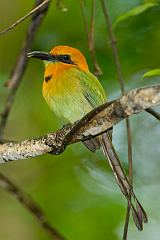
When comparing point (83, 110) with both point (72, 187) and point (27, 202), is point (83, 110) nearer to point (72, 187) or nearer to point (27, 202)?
point (27, 202)

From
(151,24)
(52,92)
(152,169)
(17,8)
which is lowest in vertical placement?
(152,169)

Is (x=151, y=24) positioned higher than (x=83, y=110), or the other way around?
(x=83, y=110)

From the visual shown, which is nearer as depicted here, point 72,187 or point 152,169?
→ point 72,187

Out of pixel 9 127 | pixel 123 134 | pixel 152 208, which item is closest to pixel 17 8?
pixel 9 127

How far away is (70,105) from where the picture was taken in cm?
353

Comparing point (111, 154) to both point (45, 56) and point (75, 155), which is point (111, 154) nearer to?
point (45, 56)

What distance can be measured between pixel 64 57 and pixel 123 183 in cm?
106

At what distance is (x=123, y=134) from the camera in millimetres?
5926

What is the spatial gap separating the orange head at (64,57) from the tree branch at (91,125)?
0.99 metres

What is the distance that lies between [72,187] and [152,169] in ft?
3.16

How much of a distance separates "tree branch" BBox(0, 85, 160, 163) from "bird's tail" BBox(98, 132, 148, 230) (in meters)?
0.44

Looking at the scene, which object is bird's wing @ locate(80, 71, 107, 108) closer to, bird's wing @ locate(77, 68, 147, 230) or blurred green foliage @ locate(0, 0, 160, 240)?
bird's wing @ locate(77, 68, 147, 230)

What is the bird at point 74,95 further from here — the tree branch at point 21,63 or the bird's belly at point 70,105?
the tree branch at point 21,63

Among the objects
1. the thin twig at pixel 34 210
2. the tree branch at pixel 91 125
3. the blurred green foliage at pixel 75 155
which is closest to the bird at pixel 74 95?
the thin twig at pixel 34 210
